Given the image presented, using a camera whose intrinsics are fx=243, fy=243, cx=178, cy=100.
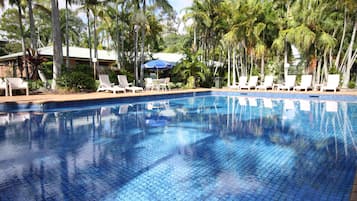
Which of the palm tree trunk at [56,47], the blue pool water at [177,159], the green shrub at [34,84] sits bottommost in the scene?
the blue pool water at [177,159]

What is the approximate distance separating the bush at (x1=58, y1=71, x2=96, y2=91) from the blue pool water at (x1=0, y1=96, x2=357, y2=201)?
5.04 m

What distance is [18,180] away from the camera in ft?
10.6

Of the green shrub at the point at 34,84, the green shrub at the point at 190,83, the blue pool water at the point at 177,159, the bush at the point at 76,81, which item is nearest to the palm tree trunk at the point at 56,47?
the bush at the point at 76,81

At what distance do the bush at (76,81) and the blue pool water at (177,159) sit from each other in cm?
504

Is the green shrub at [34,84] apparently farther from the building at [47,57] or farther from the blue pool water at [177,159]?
the blue pool water at [177,159]

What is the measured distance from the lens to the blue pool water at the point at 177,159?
2965 mm

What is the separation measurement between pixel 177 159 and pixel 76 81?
1016 centimetres

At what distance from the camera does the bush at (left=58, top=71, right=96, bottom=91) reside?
480 inches

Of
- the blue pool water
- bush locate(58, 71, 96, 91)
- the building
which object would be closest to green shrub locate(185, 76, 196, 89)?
the building

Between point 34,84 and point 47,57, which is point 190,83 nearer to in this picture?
point 34,84

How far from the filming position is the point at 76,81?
1256 cm

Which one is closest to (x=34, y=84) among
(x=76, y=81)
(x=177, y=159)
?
(x=76, y=81)

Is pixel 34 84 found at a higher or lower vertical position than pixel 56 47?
lower

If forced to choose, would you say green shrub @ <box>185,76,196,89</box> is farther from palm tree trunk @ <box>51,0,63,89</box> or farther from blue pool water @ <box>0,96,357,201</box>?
blue pool water @ <box>0,96,357,201</box>
